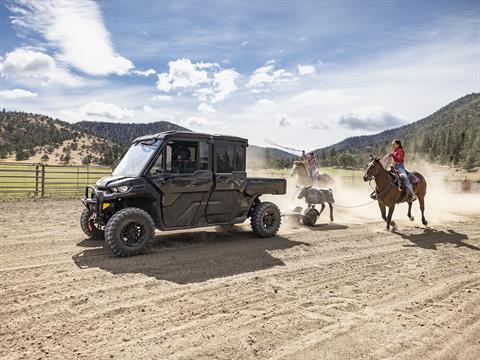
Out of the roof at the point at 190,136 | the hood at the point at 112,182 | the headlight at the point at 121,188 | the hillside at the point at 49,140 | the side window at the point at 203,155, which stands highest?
the hillside at the point at 49,140

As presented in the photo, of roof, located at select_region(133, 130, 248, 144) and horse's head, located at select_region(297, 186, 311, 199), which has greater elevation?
roof, located at select_region(133, 130, 248, 144)

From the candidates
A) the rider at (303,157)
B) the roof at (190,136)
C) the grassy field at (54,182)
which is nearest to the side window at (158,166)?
the roof at (190,136)

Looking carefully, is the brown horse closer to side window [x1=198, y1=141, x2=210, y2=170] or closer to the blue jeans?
the blue jeans

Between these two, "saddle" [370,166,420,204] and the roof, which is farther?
"saddle" [370,166,420,204]

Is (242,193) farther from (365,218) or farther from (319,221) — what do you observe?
(365,218)

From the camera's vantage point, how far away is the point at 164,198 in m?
8.35

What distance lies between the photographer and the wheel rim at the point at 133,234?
7773 mm

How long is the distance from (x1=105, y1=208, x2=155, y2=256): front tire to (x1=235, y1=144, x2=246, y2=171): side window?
2.75 meters

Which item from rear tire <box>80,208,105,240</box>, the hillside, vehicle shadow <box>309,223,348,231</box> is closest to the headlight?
rear tire <box>80,208,105,240</box>

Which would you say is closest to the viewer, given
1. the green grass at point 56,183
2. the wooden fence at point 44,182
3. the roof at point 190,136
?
the roof at point 190,136

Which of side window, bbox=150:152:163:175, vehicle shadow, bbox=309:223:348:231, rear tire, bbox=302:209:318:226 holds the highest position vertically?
side window, bbox=150:152:163:175

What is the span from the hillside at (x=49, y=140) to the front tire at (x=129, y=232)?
138274 millimetres

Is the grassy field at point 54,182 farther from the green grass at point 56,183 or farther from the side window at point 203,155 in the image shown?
the side window at point 203,155

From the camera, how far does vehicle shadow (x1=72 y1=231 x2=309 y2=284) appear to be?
6.80m
